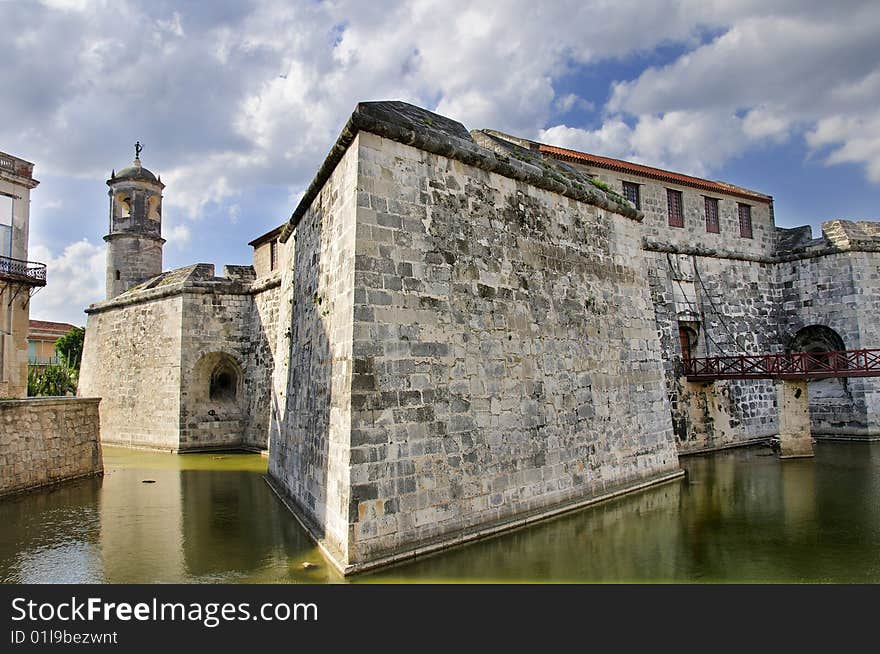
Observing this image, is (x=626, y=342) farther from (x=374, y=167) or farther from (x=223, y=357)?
(x=223, y=357)

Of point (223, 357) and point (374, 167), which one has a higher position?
point (374, 167)

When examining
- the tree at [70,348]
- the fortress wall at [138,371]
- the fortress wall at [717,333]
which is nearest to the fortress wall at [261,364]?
the fortress wall at [138,371]

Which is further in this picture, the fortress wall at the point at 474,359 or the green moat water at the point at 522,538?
the fortress wall at the point at 474,359

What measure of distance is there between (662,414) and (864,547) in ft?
16.3

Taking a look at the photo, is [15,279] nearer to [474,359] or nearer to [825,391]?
[474,359]

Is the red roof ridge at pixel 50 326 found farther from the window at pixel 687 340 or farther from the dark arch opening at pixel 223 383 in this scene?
the window at pixel 687 340

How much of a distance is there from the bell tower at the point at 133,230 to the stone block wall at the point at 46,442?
907cm

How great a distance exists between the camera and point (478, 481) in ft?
24.3

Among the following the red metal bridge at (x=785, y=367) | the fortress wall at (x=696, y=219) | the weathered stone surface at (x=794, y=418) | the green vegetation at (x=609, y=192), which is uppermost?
the fortress wall at (x=696, y=219)

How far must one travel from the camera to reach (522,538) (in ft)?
24.3

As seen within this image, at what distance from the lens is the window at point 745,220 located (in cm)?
1758

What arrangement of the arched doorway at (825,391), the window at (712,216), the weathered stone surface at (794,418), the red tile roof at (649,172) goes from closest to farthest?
1. the weathered stone surface at (794,418)
2. the red tile roof at (649,172)
3. the arched doorway at (825,391)
4. the window at (712,216)

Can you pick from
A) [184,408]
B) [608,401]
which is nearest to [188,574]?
[608,401]

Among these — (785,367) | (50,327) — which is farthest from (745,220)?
(50,327)
